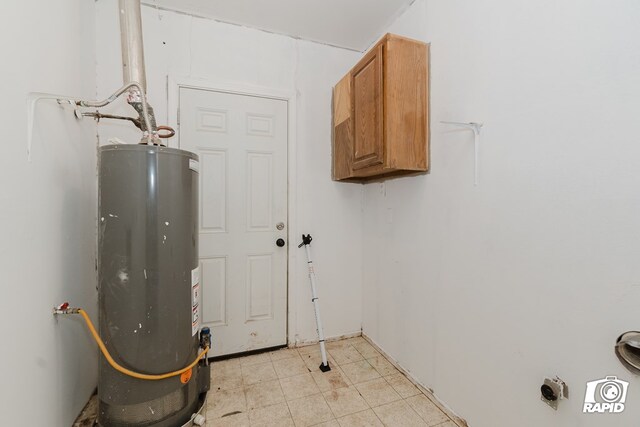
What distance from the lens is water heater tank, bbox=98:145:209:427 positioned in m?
1.30

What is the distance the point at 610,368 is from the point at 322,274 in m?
1.84

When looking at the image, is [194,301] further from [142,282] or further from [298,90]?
[298,90]

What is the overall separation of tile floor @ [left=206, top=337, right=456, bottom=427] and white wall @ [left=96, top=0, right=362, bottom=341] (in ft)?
1.23

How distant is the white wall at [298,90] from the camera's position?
6.59ft

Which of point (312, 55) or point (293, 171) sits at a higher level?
point (312, 55)

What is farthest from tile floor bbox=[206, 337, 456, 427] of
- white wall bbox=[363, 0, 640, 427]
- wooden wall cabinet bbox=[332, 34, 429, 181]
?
wooden wall cabinet bbox=[332, 34, 429, 181]

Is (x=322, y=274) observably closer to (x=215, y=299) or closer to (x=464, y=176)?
(x=215, y=299)

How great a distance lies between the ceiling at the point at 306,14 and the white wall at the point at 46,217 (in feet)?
2.60

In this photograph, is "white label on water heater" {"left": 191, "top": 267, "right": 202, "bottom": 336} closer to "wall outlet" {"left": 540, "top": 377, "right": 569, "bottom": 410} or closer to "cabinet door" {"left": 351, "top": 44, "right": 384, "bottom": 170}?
"cabinet door" {"left": 351, "top": 44, "right": 384, "bottom": 170}

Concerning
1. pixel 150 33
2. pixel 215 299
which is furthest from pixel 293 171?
pixel 150 33

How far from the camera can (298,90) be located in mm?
2398

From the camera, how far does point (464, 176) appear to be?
1532mm

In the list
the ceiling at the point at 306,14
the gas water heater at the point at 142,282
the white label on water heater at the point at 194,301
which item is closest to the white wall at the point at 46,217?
the gas water heater at the point at 142,282

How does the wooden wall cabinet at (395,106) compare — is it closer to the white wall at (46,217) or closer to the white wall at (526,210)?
the white wall at (526,210)
